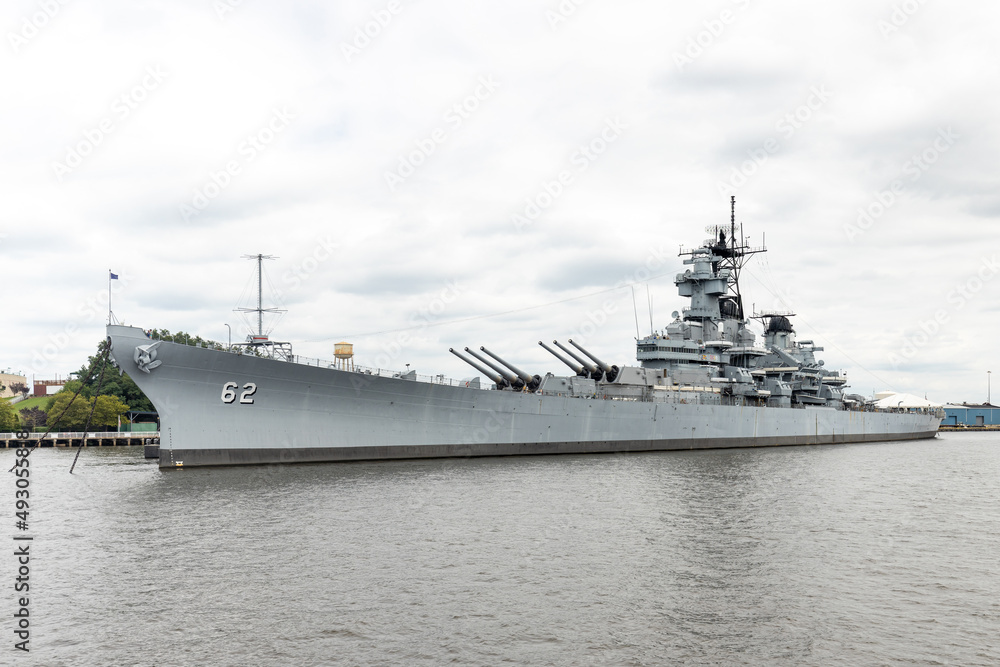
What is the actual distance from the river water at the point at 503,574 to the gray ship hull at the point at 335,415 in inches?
148

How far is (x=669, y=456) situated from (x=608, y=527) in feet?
61.9

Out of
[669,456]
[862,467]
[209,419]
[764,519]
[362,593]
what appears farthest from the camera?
[669,456]

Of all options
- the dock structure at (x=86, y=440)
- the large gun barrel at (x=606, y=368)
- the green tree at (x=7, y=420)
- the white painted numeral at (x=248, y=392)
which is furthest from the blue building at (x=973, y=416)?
the green tree at (x=7, y=420)

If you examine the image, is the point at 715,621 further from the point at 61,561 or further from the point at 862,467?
the point at 862,467

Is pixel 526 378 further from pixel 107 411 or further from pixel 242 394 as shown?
pixel 107 411

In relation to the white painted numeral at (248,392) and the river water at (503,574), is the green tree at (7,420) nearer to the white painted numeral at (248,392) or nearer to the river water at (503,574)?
the river water at (503,574)

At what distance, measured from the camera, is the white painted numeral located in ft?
81.4

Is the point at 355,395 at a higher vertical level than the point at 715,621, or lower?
higher

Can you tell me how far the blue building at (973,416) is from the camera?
98812mm

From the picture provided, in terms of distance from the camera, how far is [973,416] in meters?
99.4

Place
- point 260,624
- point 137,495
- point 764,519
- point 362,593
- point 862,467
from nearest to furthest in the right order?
point 260,624 → point 362,593 → point 764,519 → point 137,495 → point 862,467

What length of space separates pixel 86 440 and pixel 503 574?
48.9 m

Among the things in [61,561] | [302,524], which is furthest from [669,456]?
[61,561]

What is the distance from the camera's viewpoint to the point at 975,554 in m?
13.2
